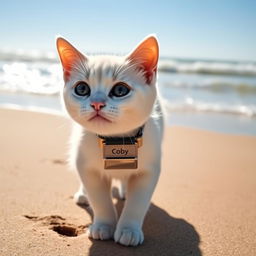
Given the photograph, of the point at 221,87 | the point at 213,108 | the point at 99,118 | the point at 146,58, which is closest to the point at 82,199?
the point at 99,118

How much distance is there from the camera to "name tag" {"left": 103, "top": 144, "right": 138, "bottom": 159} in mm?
1370

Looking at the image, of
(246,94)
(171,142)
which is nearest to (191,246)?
(171,142)

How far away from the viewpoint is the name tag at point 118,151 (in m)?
1.37

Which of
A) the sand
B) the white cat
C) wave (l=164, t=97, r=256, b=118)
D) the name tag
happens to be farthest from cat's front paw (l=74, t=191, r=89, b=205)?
wave (l=164, t=97, r=256, b=118)

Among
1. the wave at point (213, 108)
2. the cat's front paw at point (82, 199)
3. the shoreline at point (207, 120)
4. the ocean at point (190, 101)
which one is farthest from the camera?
the wave at point (213, 108)

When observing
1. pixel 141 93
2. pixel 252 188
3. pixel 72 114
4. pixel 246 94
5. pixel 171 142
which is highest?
pixel 141 93

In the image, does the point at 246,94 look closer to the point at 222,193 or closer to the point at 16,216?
the point at 222,193

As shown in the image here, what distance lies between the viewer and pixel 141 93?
4.22ft

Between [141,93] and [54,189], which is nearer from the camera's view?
[141,93]

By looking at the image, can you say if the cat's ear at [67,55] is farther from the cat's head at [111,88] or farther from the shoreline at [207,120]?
the shoreline at [207,120]

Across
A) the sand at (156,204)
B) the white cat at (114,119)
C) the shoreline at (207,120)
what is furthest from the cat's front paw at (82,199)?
the shoreline at (207,120)

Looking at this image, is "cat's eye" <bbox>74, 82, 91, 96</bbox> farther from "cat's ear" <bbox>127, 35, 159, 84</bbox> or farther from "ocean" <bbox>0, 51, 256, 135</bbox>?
"ocean" <bbox>0, 51, 256, 135</bbox>

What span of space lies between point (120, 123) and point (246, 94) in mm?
6907

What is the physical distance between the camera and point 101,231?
1.41m
